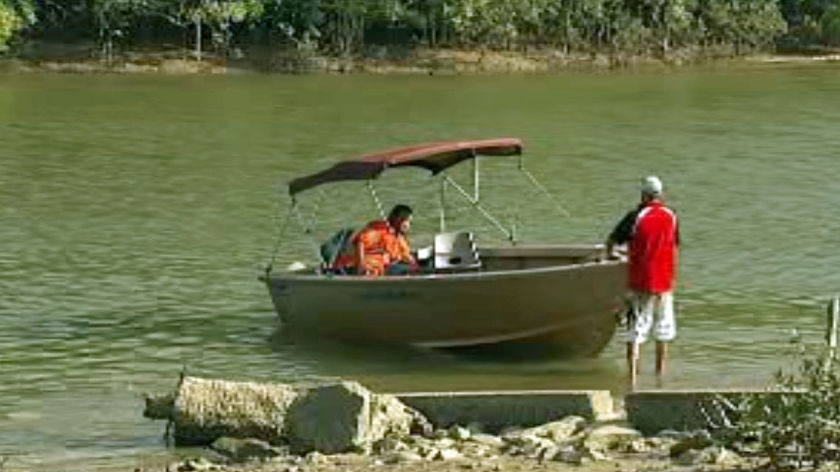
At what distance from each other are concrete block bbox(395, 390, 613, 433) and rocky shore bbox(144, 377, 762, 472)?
85 millimetres

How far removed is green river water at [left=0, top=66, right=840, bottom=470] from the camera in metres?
16.2

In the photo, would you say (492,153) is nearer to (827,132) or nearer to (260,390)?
(260,390)

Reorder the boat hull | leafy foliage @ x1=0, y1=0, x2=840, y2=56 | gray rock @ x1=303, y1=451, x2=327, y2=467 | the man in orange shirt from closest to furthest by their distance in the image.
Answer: gray rock @ x1=303, y1=451, x2=327, y2=467, the boat hull, the man in orange shirt, leafy foliage @ x1=0, y1=0, x2=840, y2=56

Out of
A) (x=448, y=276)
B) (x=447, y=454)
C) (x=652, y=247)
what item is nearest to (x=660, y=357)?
(x=652, y=247)

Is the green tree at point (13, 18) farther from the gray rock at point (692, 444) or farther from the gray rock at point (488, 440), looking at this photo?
the gray rock at point (692, 444)

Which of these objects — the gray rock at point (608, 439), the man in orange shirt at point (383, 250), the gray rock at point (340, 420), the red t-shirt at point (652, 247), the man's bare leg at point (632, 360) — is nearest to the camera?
the gray rock at point (608, 439)

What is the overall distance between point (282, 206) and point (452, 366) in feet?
39.9

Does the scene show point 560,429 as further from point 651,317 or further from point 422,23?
point 422,23

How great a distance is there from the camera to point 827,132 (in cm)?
4053

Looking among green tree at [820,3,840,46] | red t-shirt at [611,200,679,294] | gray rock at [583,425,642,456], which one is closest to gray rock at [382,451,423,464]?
gray rock at [583,425,642,456]

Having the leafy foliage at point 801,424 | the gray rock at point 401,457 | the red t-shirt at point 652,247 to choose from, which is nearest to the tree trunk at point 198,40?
the red t-shirt at point 652,247

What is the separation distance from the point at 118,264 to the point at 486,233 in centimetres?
514

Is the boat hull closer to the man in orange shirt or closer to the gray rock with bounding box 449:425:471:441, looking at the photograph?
the man in orange shirt

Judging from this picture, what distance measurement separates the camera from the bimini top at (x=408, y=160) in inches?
683
